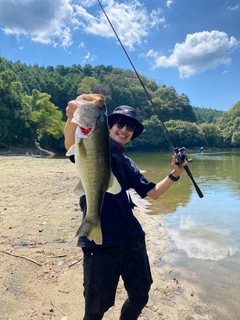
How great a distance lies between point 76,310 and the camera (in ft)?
11.1

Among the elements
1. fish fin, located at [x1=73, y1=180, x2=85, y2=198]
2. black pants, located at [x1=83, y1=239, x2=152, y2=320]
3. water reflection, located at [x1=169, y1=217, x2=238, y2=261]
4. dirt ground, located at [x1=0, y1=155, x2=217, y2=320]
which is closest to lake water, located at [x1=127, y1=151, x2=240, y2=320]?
water reflection, located at [x1=169, y1=217, x2=238, y2=261]

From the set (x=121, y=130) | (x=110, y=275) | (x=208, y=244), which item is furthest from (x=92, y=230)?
(x=208, y=244)

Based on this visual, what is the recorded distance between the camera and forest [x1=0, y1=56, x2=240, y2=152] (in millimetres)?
43969

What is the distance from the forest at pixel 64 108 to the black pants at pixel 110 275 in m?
20.8

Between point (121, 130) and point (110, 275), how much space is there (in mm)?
1416

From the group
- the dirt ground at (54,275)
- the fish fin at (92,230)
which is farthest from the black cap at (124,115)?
the dirt ground at (54,275)

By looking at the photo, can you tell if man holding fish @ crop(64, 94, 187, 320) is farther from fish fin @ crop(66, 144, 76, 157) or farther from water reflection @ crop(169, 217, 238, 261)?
water reflection @ crop(169, 217, 238, 261)

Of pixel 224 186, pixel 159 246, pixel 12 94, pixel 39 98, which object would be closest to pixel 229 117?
pixel 39 98

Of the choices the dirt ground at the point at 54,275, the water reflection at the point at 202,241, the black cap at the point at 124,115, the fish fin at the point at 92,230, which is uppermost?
the black cap at the point at 124,115

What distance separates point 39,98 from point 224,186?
45.9m

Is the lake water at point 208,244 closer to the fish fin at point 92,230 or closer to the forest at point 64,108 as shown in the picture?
the fish fin at point 92,230

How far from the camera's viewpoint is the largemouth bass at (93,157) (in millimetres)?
1940

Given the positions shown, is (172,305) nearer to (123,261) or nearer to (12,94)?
(123,261)

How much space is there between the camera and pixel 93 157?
81.3 inches
